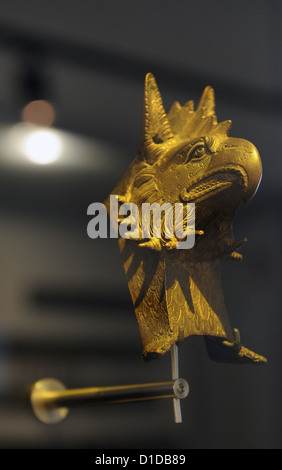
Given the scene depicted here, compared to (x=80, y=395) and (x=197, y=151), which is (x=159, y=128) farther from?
(x=80, y=395)

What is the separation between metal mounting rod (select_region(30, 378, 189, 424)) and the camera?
0.93m

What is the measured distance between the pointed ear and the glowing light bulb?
202mm

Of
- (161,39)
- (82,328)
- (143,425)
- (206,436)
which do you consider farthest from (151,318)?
(161,39)

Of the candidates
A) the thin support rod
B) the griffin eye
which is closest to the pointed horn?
the griffin eye

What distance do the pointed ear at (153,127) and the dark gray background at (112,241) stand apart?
0.60ft

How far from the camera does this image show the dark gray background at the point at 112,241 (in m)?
1.02

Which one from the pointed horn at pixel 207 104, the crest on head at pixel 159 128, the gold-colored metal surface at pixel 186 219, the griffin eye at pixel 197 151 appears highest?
the pointed horn at pixel 207 104

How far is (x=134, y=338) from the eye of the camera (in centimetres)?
114

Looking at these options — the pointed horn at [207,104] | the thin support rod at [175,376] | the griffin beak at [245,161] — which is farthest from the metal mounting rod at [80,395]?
the pointed horn at [207,104]

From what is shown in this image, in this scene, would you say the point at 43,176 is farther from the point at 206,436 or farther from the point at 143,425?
the point at 206,436

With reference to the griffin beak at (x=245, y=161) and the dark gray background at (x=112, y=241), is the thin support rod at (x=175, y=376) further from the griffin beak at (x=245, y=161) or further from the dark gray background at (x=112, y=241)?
the griffin beak at (x=245, y=161)

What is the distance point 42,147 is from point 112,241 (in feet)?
0.83

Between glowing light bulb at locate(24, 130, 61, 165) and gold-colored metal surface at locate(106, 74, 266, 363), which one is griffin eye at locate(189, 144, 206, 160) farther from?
glowing light bulb at locate(24, 130, 61, 165)

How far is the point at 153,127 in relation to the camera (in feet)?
3.41
